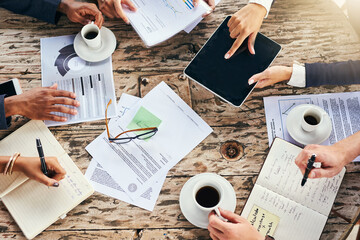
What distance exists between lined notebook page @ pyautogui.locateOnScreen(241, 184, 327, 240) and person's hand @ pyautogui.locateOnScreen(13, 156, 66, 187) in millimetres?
656

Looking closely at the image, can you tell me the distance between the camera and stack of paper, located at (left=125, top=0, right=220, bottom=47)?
1.30 metres

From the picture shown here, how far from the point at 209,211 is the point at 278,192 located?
27 cm

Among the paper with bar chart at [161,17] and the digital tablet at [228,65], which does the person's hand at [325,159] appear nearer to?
the digital tablet at [228,65]

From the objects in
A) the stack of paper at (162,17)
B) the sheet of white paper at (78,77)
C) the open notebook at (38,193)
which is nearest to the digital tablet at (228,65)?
the stack of paper at (162,17)

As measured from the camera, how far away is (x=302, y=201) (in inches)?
45.0

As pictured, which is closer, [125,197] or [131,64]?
[125,197]

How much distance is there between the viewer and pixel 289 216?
1.12 meters

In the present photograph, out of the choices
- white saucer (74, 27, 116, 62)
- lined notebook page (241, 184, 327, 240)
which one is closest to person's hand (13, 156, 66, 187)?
white saucer (74, 27, 116, 62)

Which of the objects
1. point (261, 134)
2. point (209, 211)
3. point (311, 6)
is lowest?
point (209, 211)

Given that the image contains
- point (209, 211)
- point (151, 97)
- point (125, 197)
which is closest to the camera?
point (209, 211)

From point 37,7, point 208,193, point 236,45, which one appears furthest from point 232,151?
point 37,7

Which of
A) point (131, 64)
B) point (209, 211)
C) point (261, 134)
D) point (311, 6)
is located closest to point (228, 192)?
point (209, 211)

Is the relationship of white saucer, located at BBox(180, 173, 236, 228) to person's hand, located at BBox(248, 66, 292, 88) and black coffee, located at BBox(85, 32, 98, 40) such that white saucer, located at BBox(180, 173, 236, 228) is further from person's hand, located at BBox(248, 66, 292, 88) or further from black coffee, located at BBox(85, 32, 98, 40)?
black coffee, located at BBox(85, 32, 98, 40)

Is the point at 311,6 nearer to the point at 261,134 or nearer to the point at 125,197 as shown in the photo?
the point at 261,134
